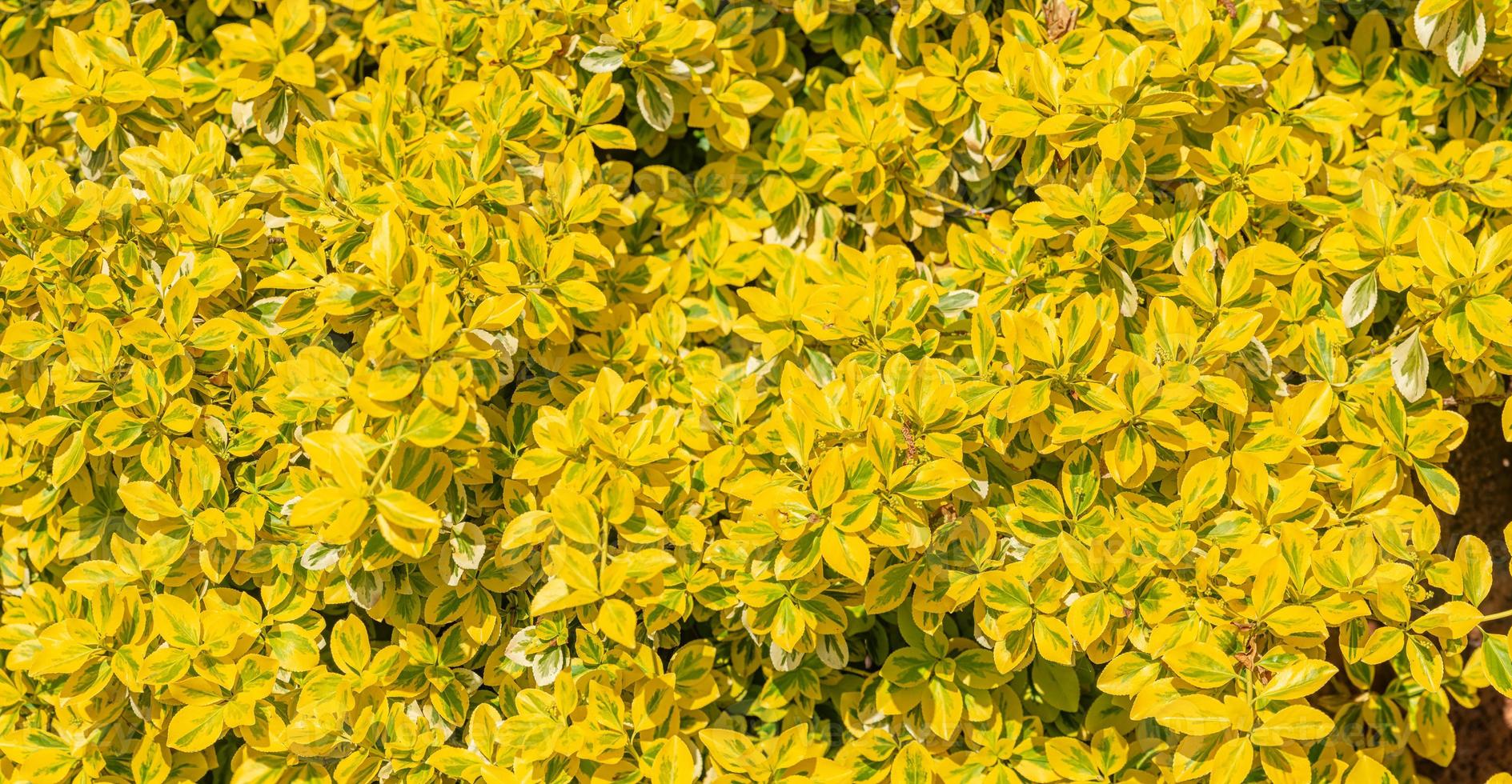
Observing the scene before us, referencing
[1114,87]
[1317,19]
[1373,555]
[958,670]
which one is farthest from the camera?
[1317,19]

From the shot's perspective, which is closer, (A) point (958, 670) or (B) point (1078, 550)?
(B) point (1078, 550)

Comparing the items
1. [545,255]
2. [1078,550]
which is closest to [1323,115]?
[1078,550]

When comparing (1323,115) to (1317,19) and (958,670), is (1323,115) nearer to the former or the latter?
(1317,19)

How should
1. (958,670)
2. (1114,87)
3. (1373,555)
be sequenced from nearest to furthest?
(1373,555) → (1114,87) → (958,670)

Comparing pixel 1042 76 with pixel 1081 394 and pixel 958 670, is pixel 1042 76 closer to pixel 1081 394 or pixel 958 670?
pixel 1081 394

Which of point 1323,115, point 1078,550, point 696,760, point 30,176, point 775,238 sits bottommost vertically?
point 696,760

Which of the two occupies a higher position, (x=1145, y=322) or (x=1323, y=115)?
(x=1323, y=115)

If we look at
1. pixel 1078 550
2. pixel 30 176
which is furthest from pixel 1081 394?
pixel 30 176
